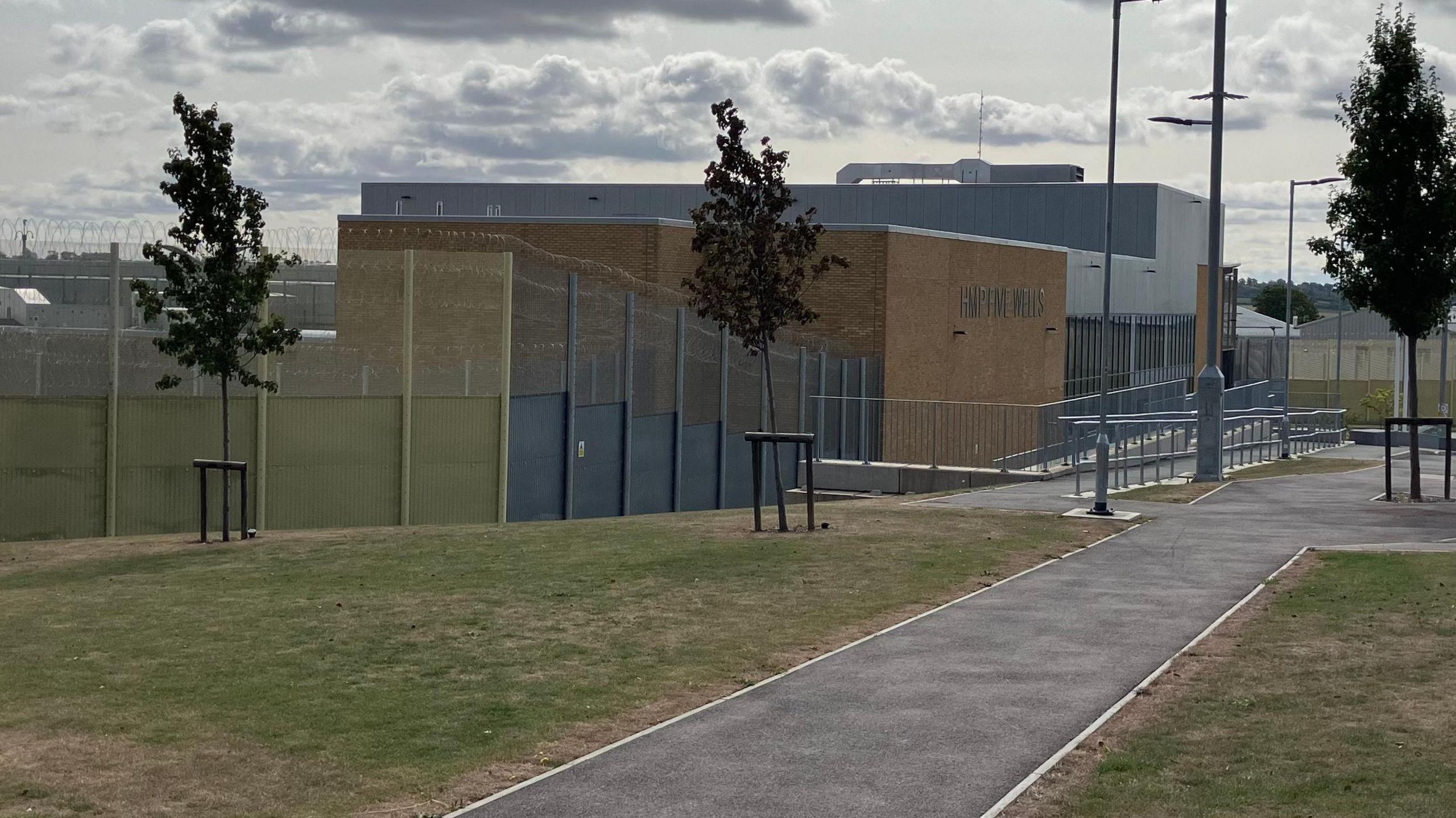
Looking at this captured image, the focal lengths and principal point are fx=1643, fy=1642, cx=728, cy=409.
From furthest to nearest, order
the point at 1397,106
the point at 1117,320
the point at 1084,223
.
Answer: the point at 1084,223 → the point at 1117,320 → the point at 1397,106

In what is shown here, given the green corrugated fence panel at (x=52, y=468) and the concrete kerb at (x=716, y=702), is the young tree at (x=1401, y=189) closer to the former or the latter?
the concrete kerb at (x=716, y=702)

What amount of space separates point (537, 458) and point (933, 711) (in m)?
15.5

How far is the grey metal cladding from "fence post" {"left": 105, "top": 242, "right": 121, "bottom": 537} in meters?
39.0

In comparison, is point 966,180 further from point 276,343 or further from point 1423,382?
point 276,343

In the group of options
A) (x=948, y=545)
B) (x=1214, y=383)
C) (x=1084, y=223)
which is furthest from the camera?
(x=1084, y=223)

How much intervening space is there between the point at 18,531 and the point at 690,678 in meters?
13.1

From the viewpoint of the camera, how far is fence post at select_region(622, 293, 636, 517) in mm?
27000

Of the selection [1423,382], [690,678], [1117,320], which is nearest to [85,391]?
[690,678]

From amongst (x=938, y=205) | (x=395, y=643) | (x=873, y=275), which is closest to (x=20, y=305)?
(x=395, y=643)

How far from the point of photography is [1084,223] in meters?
60.7

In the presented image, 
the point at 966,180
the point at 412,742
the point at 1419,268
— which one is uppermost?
the point at 966,180

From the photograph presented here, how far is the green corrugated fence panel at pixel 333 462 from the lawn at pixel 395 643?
291cm

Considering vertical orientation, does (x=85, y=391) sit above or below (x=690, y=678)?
above

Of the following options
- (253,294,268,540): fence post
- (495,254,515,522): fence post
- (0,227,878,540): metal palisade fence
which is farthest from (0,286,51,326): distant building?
(495,254,515,522): fence post
